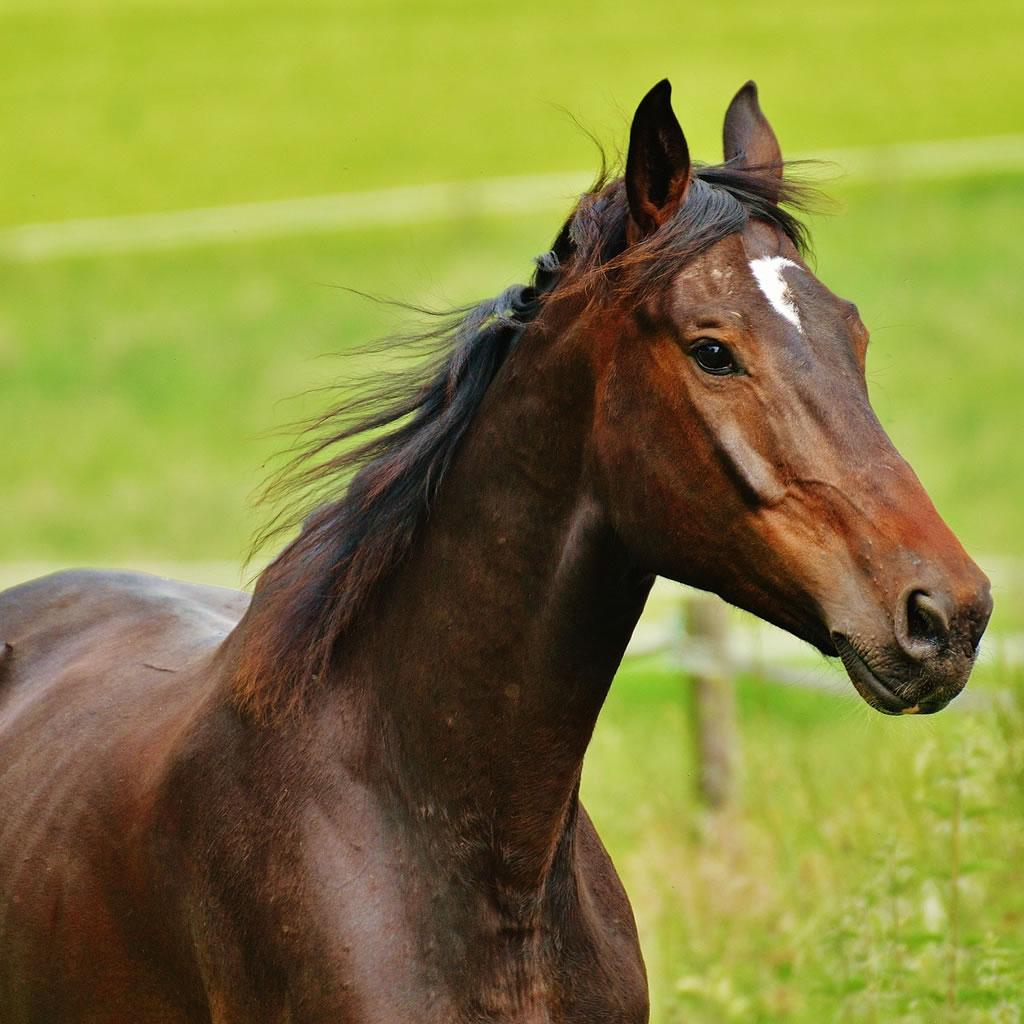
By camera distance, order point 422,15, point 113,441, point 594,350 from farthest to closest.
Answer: point 422,15, point 113,441, point 594,350

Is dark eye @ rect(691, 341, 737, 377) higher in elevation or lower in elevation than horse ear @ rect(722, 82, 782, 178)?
lower

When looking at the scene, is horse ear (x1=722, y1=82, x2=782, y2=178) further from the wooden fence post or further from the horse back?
A: the wooden fence post

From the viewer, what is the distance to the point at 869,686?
7.75 feet

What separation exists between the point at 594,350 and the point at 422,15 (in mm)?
34684

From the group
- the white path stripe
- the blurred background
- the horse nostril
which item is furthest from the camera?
the white path stripe

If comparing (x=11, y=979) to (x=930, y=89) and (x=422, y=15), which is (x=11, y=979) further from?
(x=422, y=15)

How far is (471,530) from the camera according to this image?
2.83 meters

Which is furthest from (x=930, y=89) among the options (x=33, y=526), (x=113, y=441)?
(x=33, y=526)

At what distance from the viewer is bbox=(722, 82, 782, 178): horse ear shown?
310 centimetres

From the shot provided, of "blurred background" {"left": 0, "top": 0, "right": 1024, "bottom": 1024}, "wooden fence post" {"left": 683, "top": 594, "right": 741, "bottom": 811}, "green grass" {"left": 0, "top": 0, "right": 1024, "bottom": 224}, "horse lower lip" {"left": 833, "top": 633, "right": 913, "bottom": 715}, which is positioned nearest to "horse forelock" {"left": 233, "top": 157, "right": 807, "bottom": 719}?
"blurred background" {"left": 0, "top": 0, "right": 1024, "bottom": 1024}

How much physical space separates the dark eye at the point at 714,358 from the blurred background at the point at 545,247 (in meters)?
0.59

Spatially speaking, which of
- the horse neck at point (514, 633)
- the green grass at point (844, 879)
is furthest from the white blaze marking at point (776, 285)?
the green grass at point (844, 879)

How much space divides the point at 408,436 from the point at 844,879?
8.62ft

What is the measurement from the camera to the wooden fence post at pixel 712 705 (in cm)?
768
